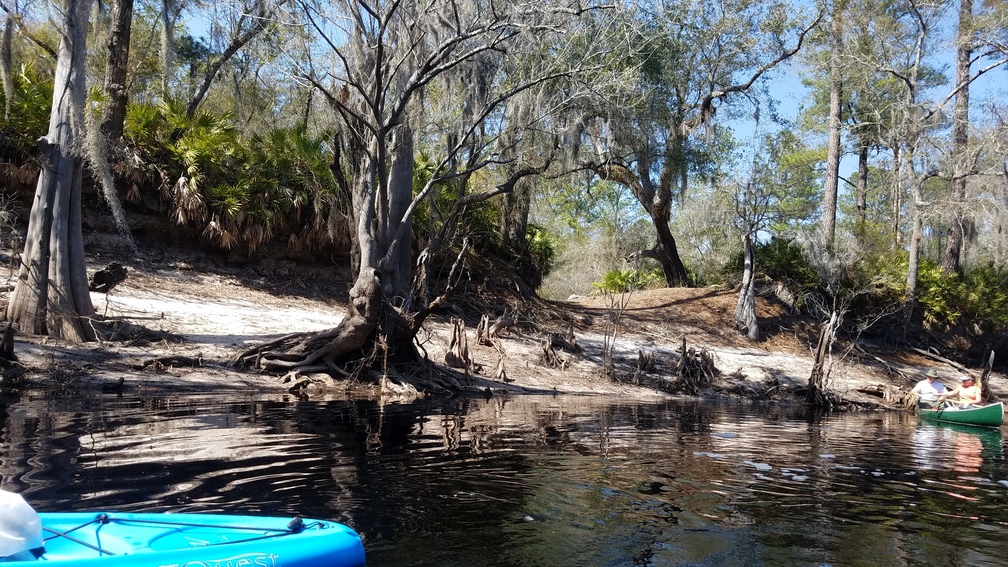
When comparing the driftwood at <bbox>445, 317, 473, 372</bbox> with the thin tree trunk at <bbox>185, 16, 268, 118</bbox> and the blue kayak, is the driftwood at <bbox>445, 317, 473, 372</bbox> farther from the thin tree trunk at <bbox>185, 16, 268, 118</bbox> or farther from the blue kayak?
the blue kayak

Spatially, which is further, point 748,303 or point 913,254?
point 913,254

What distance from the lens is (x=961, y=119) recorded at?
25.2m

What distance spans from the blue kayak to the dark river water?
0.61 m

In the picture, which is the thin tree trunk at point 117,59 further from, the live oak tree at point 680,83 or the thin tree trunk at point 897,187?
the thin tree trunk at point 897,187

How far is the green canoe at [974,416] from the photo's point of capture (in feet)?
49.8

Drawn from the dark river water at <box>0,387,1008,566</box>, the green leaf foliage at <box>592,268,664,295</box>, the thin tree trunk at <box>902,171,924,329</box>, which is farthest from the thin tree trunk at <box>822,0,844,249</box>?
the dark river water at <box>0,387,1008,566</box>

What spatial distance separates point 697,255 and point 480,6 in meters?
24.1

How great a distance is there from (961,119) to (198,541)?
27.3 metres

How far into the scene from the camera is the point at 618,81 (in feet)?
52.1

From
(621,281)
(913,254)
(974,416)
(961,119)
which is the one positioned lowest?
(974,416)

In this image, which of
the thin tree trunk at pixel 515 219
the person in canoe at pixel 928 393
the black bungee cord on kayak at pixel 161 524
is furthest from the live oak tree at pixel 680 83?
the black bungee cord on kayak at pixel 161 524

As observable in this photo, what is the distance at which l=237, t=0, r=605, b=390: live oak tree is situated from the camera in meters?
13.2

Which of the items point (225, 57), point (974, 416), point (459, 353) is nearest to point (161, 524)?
point (459, 353)

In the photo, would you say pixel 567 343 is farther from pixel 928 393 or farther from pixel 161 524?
pixel 161 524
